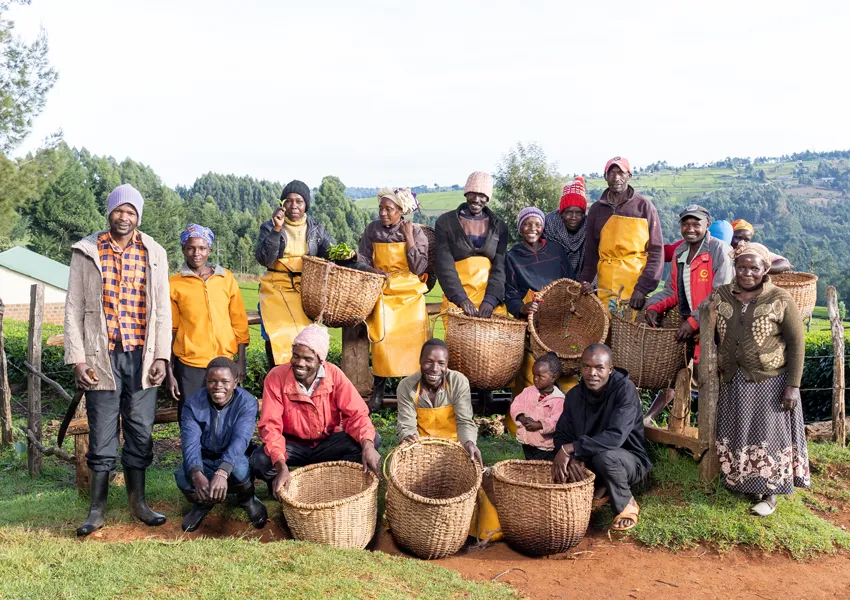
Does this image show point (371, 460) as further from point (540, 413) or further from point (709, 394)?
point (709, 394)

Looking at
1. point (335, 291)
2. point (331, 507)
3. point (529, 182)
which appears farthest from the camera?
point (529, 182)

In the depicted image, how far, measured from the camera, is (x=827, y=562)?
4535mm

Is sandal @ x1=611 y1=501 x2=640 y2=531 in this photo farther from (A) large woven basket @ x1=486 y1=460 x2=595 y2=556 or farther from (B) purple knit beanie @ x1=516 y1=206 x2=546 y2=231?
(B) purple knit beanie @ x1=516 y1=206 x2=546 y2=231

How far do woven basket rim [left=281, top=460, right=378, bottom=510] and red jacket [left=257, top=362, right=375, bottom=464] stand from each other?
6.7 inches

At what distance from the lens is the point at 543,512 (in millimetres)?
4457

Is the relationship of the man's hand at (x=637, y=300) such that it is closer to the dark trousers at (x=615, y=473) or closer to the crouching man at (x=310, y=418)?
the dark trousers at (x=615, y=473)

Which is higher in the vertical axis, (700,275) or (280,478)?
(700,275)

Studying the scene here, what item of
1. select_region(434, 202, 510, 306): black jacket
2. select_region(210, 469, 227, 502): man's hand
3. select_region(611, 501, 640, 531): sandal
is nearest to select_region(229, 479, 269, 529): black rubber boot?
select_region(210, 469, 227, 502): man's hand

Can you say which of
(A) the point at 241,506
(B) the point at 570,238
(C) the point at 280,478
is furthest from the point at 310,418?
(B) the point at 570,238

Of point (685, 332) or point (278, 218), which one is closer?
point (685, 332)

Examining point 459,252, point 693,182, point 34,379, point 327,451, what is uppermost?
point 693,182

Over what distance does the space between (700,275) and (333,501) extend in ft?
10.6

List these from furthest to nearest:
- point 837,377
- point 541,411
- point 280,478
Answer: point 837,377 < point 541,411 < point 280,478

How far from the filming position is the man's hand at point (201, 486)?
4.46 metres
